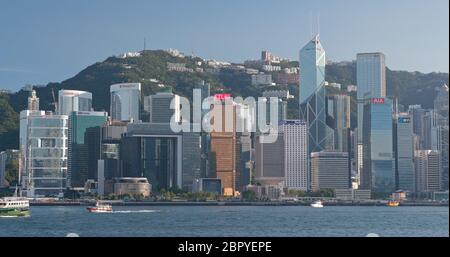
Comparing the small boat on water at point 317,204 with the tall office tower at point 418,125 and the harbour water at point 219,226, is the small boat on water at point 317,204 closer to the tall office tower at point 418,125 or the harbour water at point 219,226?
the tall office tower at point 418,125

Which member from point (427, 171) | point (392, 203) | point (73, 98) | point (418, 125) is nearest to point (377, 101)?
point (418, 125)

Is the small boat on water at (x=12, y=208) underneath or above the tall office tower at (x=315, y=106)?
underneath

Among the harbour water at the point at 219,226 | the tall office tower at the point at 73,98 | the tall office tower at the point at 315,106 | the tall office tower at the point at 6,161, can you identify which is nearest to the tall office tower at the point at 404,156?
the tall office tower at the point at 315,106

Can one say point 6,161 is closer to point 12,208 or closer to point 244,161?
point 244,161

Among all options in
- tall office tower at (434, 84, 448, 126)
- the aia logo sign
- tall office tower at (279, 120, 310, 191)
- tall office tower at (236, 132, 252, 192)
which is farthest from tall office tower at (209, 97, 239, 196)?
tall office tower at (434, 84, 448, 126)

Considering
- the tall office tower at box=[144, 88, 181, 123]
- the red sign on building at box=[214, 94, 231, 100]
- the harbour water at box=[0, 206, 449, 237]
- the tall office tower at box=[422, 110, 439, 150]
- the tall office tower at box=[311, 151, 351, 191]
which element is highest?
the tall office tower at box=[144, 88, 181, 123]

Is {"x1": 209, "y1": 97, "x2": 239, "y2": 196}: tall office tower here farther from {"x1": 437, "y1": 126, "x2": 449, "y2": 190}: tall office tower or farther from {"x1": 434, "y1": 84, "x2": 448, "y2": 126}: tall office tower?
{"x1": 434, "y1": 84, "x2": 448, "y2": 126}: tall office tower
